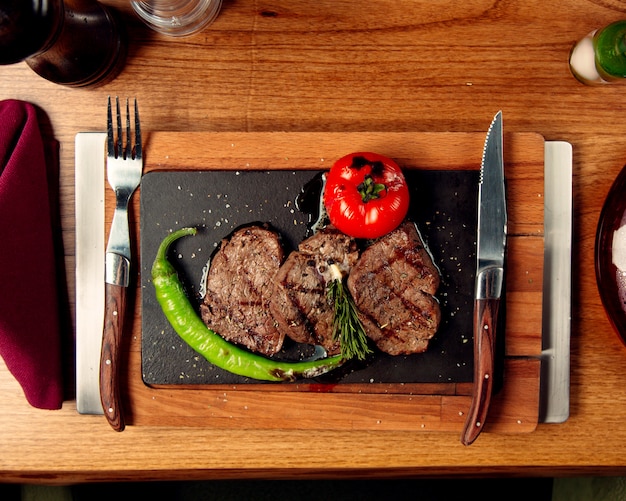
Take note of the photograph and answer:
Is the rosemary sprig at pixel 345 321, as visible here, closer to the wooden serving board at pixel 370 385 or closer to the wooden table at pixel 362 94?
the wooden serving board at pixel 370 385

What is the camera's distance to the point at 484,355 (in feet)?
4.68

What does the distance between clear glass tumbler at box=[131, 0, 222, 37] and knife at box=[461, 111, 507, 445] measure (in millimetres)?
773

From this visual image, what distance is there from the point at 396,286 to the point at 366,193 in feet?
0.89

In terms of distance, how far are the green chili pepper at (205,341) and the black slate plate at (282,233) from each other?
1.0 inches

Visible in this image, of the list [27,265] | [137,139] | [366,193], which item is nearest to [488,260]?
[366,193]

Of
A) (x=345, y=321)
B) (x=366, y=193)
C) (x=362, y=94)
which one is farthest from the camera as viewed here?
(x=362, y=94)

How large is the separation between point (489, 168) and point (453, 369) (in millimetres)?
517

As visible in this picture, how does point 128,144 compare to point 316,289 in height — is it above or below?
above

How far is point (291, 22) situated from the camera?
1508 millimetres

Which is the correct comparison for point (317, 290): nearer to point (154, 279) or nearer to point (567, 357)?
point (154, 279)

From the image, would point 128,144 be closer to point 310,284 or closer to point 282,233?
point 282,233

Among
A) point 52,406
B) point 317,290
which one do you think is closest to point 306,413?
point 317,290

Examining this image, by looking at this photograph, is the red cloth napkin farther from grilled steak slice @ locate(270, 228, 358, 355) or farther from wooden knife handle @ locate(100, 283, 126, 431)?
grilled steak slice @ locate(270, 228, 358, 355)

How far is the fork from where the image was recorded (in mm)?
1439
